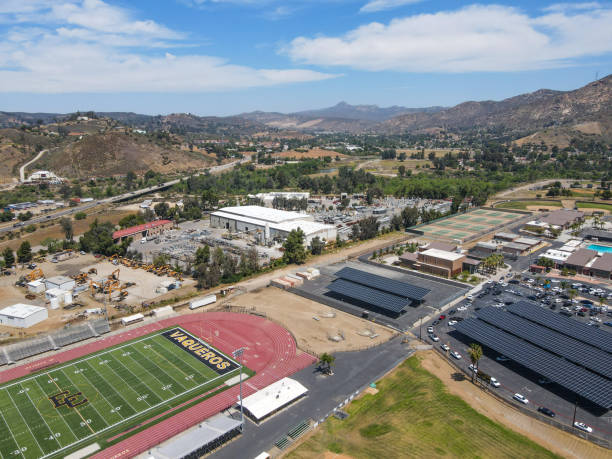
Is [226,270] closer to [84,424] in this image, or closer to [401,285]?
[401,285]

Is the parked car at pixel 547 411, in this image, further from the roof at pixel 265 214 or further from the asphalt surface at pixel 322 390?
the roof at pixel 265 214

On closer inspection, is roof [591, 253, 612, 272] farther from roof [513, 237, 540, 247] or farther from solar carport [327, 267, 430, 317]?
solar carport [327, 267, 430, 317]

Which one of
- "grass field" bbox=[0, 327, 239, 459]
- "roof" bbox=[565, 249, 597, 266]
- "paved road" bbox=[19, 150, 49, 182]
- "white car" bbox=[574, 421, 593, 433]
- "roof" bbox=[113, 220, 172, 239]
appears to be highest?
"paved road" bbox=[19, 150, 49, 182]

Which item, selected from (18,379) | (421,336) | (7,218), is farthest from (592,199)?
(7,218)

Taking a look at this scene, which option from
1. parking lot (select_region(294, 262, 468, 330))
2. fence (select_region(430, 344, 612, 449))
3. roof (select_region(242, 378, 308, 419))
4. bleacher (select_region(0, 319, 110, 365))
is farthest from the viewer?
parking lot (select_region(294, 262, 468, 330))

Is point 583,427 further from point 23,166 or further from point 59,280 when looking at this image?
point 23,166

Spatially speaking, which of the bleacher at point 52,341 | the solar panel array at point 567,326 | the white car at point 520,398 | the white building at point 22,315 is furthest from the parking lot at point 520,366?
the white building at point 22,315

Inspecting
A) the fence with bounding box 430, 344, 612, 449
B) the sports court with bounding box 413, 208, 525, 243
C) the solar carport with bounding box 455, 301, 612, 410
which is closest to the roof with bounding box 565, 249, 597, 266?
the sports court with bounding box 413, 208, 525, 243

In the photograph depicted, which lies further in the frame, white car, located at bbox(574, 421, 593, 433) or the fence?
white car, located at bbox(574, 421, 593, 433)
